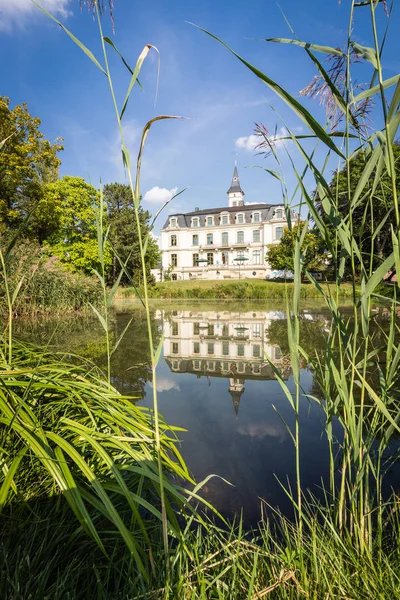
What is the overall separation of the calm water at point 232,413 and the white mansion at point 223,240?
28079 mm

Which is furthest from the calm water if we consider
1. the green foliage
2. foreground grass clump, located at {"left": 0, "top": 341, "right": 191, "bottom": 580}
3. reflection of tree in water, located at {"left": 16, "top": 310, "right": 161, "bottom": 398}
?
the green foliage

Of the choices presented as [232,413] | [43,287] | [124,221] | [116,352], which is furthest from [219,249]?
[232,413]

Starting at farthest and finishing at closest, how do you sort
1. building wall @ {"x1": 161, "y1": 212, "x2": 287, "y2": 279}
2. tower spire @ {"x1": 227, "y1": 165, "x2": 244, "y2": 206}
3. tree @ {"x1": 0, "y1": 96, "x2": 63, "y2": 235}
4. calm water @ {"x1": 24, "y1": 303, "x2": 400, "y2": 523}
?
tower spire @ {"x1": 227, "y1": 165, "x2": 244, "y2": 206} < building wall @ {"x1": 161, "y1": 212, "x2": 287, "y2": 279} < tree @ {"x1": 0, "y1": 96, "x2": 63, "y2": 235} < calm water @ {"x1": 24, "y1": 303, "x2": 400, "y2": 523}

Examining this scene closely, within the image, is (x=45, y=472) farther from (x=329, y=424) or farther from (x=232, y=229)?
(x=232, y=229)

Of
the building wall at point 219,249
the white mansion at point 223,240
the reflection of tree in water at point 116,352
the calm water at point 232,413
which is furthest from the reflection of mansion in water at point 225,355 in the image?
the white mansion at point 223,240

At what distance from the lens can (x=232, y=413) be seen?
6.26 ft

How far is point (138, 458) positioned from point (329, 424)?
52 cm

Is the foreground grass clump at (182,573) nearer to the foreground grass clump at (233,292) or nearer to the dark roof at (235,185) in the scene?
the foreground grass clump at (233,292)

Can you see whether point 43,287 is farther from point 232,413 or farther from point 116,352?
point 232,413

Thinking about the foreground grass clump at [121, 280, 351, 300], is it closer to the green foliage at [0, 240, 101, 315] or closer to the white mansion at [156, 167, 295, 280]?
the green foliage at [0, 240, 101, 315]

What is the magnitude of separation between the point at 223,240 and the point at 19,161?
949 inches

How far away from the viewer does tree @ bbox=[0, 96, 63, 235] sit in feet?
41.0

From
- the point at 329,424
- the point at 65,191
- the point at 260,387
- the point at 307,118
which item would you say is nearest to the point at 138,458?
the point at 329,424

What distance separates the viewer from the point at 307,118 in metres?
0.53
